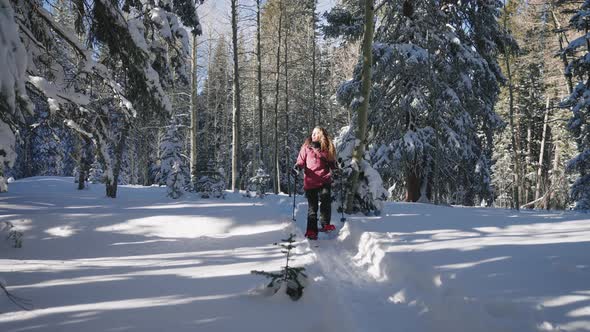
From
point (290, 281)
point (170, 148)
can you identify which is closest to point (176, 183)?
point (170, 148)

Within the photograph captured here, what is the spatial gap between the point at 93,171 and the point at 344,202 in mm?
25646

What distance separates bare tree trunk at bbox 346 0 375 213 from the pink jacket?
1266 mm

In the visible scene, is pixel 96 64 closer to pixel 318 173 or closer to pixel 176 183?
pixel 318 173

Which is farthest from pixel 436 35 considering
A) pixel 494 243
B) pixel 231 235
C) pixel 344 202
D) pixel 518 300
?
pixel 518 300

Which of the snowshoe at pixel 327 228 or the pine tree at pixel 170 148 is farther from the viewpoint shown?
the pine tree at pixel 170 148

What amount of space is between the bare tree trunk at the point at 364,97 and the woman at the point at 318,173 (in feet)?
3.97

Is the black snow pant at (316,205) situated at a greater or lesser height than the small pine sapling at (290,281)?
greater

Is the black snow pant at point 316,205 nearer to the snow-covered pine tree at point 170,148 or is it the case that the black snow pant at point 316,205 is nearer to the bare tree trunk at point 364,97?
the bare tree trunk at point 364,97

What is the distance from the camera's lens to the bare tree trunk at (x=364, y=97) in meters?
7.02

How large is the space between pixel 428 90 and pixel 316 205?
7503 millimetres

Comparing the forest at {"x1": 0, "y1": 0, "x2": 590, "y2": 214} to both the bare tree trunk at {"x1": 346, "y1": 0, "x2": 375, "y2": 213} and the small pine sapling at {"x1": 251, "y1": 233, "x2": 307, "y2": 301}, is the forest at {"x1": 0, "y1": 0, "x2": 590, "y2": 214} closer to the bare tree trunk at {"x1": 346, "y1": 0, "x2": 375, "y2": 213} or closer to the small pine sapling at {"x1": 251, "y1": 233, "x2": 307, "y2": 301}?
the bare tree trunk at {"x1": 346, "y1": 0, "x2": 375, "y2": 213}

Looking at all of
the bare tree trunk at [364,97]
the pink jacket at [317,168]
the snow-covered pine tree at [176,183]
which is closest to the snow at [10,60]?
the pink jacket at [317,168]

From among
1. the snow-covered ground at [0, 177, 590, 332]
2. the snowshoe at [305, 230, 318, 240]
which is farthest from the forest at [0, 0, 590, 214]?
the snowshoe at [305, 230, 318, 240]

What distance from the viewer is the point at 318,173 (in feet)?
20.4
